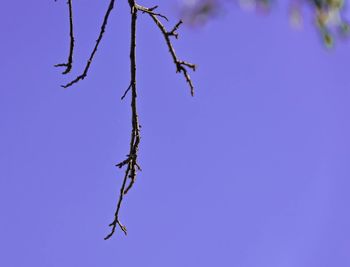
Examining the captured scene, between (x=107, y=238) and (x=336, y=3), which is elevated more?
(x=336, y=3)

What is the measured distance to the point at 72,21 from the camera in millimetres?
6555

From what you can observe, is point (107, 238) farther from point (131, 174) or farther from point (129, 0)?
point (129, 0)

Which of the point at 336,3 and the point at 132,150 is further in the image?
the point at 132,150

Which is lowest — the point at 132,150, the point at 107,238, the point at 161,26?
the point at 107,238

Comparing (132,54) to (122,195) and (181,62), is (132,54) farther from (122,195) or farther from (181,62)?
(122,195)

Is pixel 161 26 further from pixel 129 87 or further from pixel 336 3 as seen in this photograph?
pixel 336 3

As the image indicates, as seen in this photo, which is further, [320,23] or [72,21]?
[72,21]

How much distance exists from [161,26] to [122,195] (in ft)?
3.08

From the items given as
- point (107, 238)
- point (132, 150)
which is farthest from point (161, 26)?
point (107, 238)

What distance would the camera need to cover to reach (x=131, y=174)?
6473 mm

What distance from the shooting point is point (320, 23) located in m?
6.06

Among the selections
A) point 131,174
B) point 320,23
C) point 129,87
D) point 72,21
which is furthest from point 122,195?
point 320,23

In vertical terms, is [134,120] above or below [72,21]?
below

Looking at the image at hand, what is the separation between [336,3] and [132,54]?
3.74 ft
